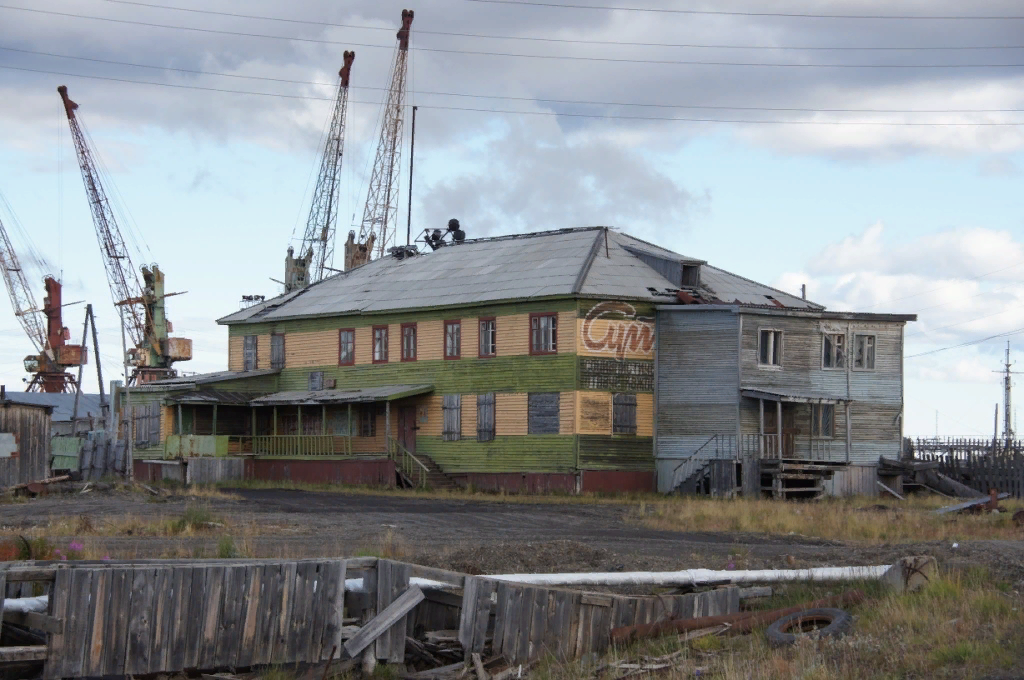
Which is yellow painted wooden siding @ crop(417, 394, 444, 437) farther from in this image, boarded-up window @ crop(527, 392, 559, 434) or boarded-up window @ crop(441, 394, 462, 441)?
boarded-up window @ crop(527, 392, 559, 434)

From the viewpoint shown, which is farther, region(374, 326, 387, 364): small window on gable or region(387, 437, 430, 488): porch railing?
region(374, 326, 387, 364): small window on gable

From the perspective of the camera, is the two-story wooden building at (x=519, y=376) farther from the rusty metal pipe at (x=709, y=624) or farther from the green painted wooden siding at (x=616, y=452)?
the rusty metal pipe at (x=709, y=624)

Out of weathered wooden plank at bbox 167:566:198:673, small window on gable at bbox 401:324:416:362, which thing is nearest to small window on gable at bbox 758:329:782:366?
small window on gable at bbox 401:324:416:362

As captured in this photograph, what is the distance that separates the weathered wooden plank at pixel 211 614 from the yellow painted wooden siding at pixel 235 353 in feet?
135

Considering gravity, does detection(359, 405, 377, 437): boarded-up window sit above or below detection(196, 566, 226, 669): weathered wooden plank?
above

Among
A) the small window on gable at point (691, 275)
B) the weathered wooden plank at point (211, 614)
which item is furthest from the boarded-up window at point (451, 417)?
the weathered wooden plank at point (211, 614)

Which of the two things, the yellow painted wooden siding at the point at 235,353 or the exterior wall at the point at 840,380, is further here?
the yellow painted wooden siding at the point at 235,353

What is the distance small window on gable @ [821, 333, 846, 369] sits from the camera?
42812 mm

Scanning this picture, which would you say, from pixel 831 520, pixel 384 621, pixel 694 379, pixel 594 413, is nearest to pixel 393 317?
pixel 594 413

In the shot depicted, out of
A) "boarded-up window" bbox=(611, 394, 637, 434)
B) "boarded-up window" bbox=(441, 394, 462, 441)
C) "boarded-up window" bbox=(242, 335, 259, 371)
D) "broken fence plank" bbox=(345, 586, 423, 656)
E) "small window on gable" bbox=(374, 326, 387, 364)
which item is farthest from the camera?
"boarded-up window" bbox=(242, 335, 259, 371)

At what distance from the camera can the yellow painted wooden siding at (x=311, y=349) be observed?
50531 mm

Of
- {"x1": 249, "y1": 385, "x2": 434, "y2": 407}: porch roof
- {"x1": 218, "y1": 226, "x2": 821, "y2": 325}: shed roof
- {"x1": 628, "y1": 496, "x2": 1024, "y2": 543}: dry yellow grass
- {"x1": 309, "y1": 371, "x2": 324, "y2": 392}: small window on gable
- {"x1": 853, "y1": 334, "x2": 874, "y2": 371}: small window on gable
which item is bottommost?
{"x1": 628, "y1": 496, "x2": 1024, "y2": 543}: dry yellow grass

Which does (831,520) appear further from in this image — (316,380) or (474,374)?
(316,380)

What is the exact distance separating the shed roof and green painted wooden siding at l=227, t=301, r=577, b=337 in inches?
10.5
